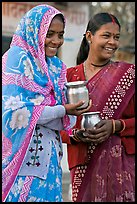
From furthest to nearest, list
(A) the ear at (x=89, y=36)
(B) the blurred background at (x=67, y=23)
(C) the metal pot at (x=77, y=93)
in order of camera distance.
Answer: (B) the blurred background at (x=67, y=23) < (A) the ear at (x=89, y=36) < (C) the metal pot at (x=77, y=93)

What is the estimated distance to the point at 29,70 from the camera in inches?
125

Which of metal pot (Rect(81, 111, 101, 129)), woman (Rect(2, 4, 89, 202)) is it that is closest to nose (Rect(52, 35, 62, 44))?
woman (Rect(2, 4, 89, 202))

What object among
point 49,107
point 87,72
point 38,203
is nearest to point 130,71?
point 87,72

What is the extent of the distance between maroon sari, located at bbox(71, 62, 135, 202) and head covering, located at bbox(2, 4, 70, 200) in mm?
454

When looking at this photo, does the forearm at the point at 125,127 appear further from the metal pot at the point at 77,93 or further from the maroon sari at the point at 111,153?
the metal pot at the point at 77,93

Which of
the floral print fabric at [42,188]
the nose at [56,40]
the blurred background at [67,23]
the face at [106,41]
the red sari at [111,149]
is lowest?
the floral print fabric at [42,188]

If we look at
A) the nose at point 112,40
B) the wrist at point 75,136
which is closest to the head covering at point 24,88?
the wrist at point 75,136

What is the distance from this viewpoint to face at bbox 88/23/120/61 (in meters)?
3.58

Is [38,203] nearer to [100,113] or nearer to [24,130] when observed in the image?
[24,130]

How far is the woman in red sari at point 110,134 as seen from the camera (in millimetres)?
3578

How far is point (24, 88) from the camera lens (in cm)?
314

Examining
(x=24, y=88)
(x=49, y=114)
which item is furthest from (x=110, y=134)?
(x=24, y=88)

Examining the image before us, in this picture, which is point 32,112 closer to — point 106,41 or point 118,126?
point 118,126

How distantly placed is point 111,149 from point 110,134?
13 centimetres
